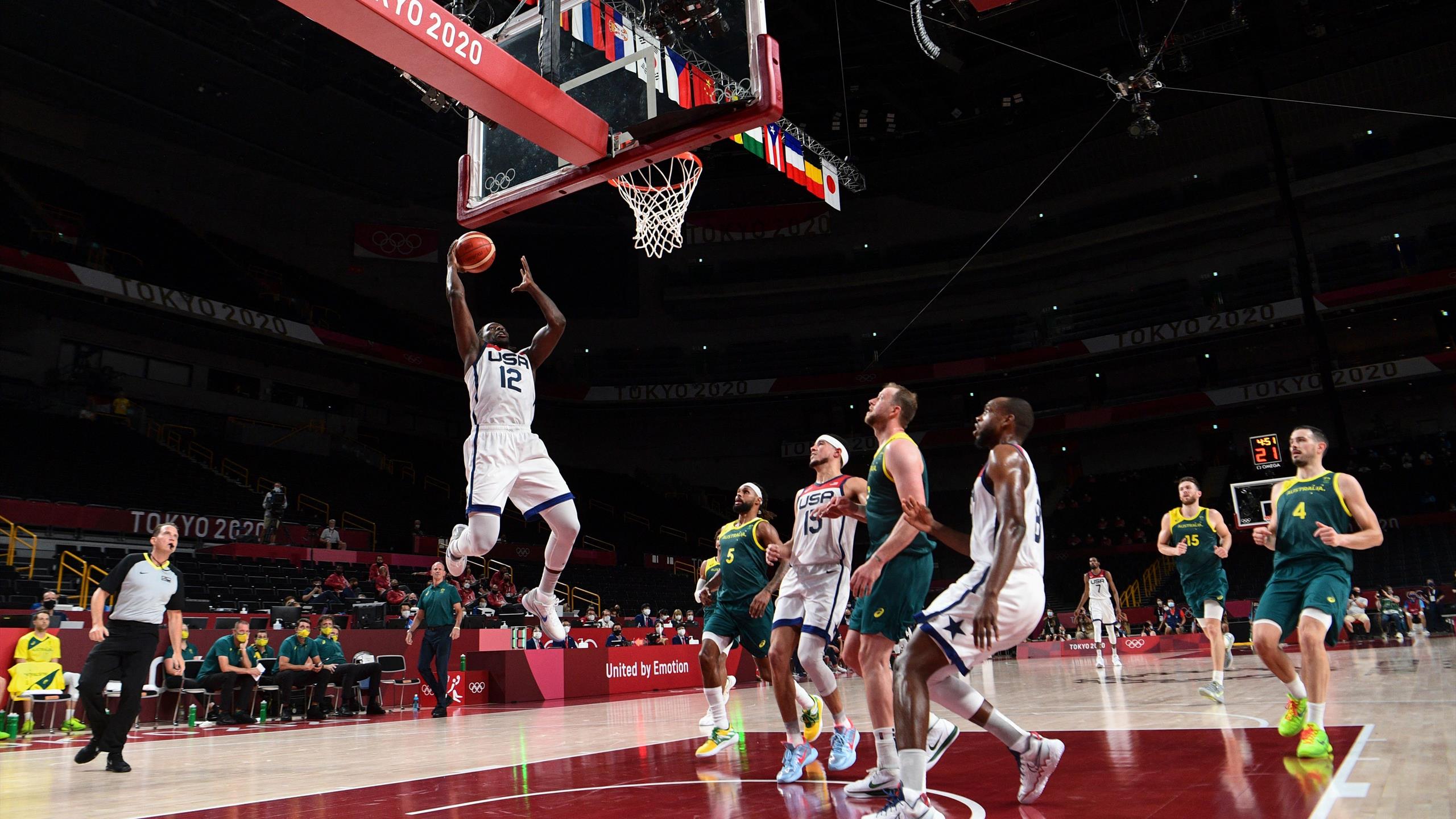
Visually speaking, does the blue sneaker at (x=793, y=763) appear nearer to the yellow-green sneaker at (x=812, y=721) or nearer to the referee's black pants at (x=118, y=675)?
the yellow-green sneaker at (x=812, y=721)

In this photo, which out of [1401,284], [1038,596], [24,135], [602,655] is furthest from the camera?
[1401,284]

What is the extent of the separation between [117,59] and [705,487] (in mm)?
23362

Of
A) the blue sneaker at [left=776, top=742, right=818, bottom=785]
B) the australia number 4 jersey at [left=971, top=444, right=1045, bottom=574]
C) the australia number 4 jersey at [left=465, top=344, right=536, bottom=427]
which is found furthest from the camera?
the australia number 4 jersey at [left=465, top=344, right=536, bottom=427]

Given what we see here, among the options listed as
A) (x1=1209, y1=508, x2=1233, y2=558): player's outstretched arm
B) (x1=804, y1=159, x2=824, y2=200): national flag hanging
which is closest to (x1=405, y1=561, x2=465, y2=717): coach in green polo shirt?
(x1=1209, y1=508, x2=1233, y2=558): player's outstretched arm

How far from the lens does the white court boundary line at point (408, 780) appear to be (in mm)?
5355

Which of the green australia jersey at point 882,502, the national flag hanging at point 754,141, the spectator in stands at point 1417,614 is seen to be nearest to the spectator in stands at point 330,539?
the national flag hanging at point 754,141

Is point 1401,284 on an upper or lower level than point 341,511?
upper

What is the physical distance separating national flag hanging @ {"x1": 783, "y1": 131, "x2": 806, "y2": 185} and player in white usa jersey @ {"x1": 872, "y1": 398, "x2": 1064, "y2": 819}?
14.7 m

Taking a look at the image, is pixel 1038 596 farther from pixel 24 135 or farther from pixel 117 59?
pixel 24 135

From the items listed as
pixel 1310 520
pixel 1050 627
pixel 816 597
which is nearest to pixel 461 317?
pixel 816 597

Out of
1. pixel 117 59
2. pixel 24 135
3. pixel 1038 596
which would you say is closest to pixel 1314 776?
pixel 1038 596

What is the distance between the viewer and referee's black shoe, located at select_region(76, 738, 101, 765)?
7.57m

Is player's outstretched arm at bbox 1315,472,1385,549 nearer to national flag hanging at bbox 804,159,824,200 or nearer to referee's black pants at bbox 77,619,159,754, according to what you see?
referee's black pants at bbox 77,619,159,754

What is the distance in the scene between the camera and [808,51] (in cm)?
2370
